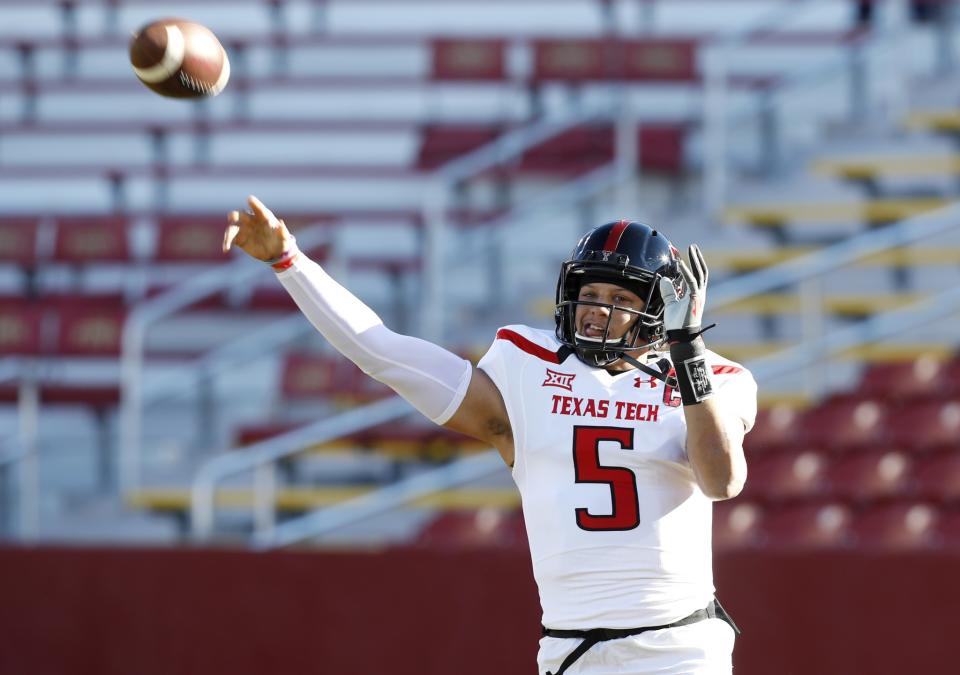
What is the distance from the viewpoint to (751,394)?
3.58 m

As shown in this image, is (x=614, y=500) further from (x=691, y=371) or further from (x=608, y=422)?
(x=691, y=371)

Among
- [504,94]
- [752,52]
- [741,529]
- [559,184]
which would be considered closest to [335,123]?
[504,94]

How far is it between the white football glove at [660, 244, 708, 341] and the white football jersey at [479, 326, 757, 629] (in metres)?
0.18

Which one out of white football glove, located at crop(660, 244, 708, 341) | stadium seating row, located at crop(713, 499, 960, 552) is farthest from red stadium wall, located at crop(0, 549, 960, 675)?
white football glove, located at crop(660, 244, 708, 341)

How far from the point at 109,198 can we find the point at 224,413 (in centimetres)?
314

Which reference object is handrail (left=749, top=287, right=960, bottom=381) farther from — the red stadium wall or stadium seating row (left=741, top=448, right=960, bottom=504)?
the red stadium wall

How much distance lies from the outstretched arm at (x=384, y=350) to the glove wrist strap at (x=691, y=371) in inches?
20.0

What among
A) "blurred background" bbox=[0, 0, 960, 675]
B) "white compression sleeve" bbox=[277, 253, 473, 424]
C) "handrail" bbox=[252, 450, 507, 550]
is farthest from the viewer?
"handrail" bbox=[252, 450, 507, 550]

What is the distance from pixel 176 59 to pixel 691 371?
1.36 m

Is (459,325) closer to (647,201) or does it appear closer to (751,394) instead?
(647,201)

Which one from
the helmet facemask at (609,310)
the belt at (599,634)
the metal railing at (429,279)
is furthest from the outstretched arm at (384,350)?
the metal railing at (429,279)

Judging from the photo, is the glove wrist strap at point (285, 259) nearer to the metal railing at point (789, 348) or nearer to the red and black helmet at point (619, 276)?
the red and black helmet at point (619, 276)

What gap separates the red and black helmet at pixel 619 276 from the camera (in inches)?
139

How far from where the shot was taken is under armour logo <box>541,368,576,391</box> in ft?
11.6
